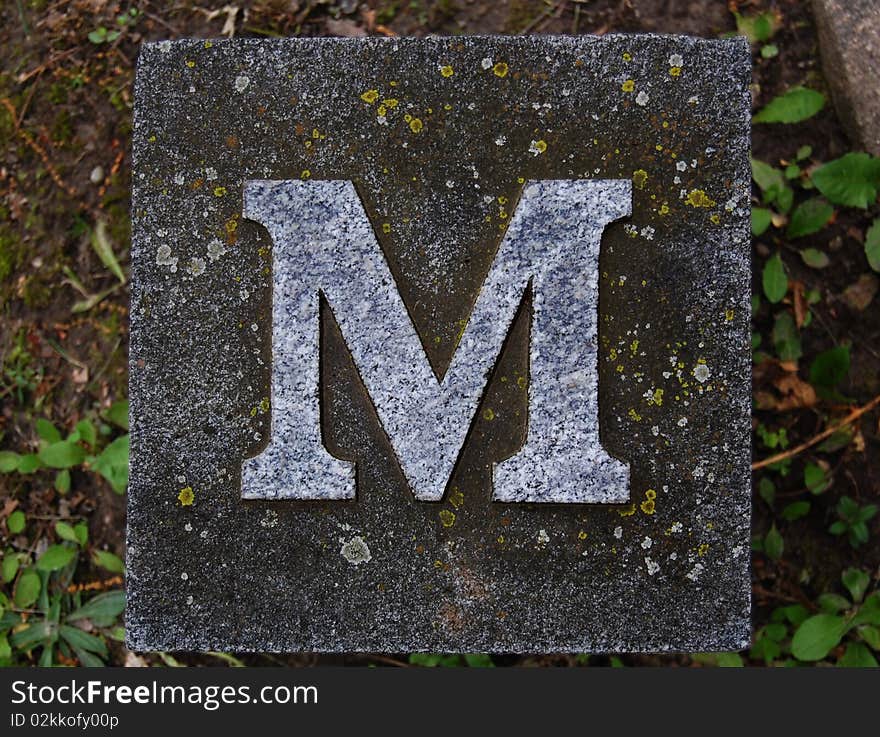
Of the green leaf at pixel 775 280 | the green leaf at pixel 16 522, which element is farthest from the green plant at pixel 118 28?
the green leaf at pixel 775 280

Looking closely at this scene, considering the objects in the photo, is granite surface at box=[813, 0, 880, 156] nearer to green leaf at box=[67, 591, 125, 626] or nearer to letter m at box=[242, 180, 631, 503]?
letter m at box=[242, 180, 631, 503]

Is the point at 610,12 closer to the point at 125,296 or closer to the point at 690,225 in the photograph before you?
the point at 690,225

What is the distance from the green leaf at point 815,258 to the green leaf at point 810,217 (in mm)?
60

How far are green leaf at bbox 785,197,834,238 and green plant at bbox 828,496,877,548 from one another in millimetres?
796

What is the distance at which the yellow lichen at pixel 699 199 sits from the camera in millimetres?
1606

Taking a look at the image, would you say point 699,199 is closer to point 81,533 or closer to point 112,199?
point 112,199

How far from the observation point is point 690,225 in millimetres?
1604

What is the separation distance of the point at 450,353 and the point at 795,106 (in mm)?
1401

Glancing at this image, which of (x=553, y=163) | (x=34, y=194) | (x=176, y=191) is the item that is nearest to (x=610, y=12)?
(x=553, y=163)

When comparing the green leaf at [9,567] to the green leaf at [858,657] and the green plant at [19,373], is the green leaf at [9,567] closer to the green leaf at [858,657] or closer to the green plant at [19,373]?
the green plant at [19,373]

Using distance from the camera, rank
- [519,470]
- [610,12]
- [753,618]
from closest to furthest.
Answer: [519,470]
[753,618]
[610,12]

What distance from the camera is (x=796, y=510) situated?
86.2 inches

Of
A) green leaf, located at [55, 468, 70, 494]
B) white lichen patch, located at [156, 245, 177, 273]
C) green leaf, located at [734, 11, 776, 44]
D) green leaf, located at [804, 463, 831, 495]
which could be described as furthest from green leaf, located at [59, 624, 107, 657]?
green leaf, located at [734, 11, 776, 44]

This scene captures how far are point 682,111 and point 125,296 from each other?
176 cm
